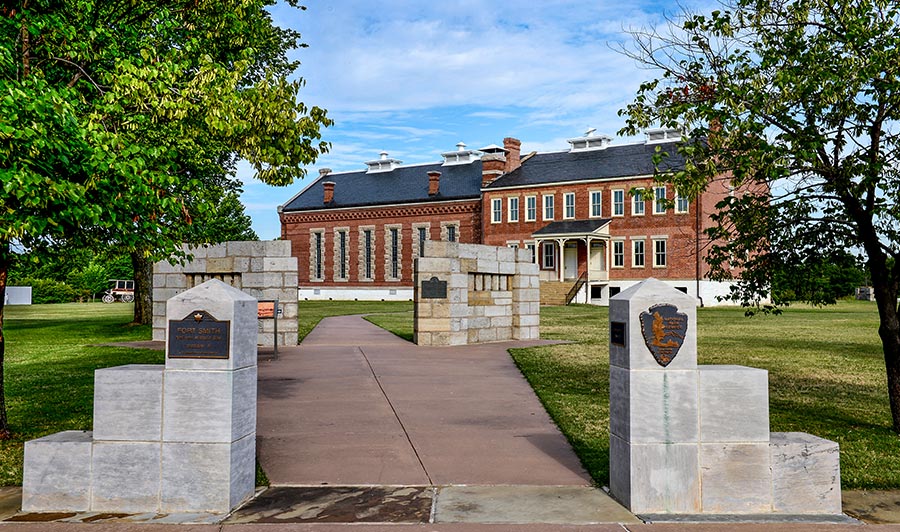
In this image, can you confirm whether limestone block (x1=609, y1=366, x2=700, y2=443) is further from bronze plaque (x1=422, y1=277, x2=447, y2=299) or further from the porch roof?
the porch roof

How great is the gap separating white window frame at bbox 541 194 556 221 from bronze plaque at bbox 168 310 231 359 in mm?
49414

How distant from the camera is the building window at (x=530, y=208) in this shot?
55.3 m

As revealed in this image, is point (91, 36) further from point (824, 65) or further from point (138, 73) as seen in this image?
point (824, 65)

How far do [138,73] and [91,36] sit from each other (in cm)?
94

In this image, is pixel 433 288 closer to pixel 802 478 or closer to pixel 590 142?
pixel 802 478

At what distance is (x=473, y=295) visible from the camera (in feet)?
66.4

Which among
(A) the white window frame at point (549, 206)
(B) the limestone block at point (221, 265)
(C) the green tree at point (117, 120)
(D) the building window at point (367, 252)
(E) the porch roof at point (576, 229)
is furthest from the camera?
(D) the building window at point (367, 252)

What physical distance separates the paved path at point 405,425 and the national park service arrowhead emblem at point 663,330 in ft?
5.24

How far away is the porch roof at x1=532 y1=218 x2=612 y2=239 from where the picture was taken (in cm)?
5062

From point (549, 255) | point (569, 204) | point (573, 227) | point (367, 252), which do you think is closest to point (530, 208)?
point (569, 204)

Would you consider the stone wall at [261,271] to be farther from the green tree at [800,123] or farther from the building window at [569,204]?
the building window at [569,204]

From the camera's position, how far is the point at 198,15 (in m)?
11.4

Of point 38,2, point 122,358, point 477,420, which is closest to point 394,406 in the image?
point 477,420

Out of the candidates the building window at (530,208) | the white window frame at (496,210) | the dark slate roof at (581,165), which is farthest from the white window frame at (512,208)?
the dark slate roof at (581,165)
